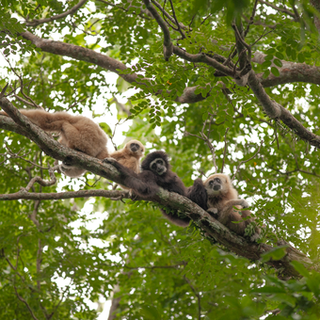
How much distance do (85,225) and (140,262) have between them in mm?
1916

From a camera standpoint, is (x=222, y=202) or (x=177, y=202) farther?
(x=222, y=202)

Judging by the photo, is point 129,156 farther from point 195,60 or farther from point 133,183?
point 195,60

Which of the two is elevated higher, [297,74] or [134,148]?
[297,74]

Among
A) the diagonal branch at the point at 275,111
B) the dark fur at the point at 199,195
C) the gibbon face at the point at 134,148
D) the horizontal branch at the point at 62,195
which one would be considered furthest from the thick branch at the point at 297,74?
the horizontal branch at the point at 62,195

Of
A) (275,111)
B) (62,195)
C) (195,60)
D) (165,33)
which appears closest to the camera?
(165,33)

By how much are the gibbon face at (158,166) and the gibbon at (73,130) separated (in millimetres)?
1034

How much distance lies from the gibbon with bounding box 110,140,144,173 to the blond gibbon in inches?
55.3

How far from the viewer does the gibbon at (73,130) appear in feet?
19.2

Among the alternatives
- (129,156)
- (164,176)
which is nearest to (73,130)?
(129,156)

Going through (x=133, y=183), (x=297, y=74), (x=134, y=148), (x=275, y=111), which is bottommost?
Answer: (x=133, y=183)

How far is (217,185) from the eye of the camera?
261 inches

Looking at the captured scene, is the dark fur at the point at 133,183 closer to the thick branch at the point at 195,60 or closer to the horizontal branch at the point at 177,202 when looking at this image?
the horizontal branch at the point at 177,202

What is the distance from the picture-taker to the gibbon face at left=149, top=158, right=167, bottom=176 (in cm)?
625

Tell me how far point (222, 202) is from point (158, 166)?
156 cm
